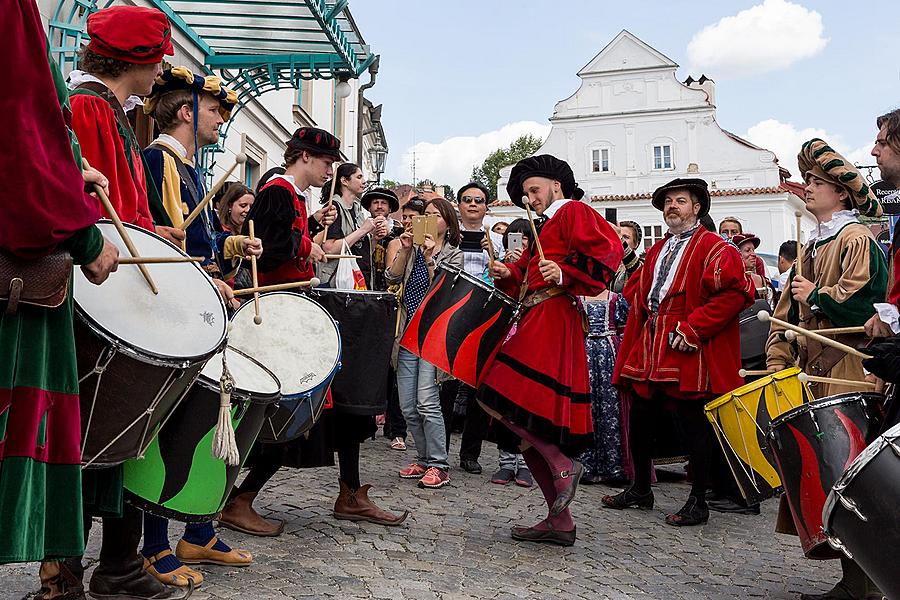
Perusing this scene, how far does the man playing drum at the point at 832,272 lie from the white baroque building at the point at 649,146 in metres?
26.3

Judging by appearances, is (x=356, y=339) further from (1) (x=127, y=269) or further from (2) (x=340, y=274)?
(1) (x=127, y=269)

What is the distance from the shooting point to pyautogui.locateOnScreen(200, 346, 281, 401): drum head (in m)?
2.76

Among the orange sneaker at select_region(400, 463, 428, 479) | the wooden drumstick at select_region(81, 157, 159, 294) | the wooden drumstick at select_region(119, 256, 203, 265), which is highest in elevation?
the wooden drumstick at select_region(81, 157, 159, 294)

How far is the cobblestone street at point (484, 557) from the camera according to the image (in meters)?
3.12

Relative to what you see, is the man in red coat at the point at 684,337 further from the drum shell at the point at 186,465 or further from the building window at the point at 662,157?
the building window at the point at 662,157

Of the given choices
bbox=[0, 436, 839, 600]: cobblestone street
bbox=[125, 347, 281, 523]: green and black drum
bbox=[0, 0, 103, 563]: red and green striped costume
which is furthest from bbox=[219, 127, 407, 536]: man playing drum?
bbox=[0, 0, 103, 563]: red and green striped costume

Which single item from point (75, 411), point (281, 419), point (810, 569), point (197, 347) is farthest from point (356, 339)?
point (810, 569)

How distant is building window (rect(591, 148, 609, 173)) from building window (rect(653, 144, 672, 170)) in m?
1.92

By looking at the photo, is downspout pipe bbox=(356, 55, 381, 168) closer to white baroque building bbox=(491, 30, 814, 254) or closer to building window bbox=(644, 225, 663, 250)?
white baroque building bbox=(491, 30, 814, 254)

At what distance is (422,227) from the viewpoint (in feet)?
17.6

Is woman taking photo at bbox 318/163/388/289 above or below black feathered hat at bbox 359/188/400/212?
below

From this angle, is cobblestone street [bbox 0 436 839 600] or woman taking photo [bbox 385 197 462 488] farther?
woman taking photo [bbox 385 197 462 488]

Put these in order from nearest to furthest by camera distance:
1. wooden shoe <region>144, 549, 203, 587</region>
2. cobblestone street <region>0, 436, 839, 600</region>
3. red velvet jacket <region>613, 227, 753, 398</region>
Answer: wooden shoe <region>144, 549, 203, 587</region> < cobblestone street <region>0, 436, 839, 600</region> < red velvet jacket <region>613, 227, 753, 398</region>

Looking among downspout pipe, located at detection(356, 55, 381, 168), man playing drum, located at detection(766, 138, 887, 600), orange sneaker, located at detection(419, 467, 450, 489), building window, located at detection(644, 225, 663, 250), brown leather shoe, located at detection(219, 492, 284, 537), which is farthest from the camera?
building window, located at detection(644, 225, 663, 250)
